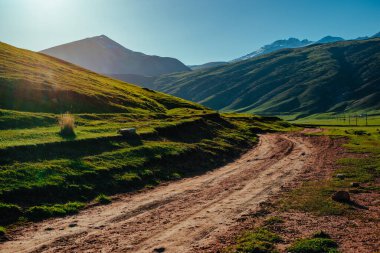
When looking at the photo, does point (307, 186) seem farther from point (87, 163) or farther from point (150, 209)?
point (87, 163)

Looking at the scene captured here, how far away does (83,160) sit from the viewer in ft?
95.5

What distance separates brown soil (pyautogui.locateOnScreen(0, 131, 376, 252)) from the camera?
1584 centimetres

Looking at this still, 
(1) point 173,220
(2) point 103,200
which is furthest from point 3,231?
(1) point 173,220

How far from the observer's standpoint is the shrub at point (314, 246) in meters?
14.9

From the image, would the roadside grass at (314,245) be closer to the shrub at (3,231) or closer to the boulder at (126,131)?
the shrub at (3,231)

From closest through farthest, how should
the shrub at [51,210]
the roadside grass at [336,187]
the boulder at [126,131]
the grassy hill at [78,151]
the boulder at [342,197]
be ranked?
the shrub at [51,210], the roadside grass at [336,187], the grassy hill at [78,151], the boulder at [342,197], the boulder at [126,131]

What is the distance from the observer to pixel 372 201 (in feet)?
75.3

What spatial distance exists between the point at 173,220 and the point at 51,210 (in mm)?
7090

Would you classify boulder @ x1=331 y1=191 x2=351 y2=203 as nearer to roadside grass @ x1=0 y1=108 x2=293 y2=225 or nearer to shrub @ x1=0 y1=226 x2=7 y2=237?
roadside grass @ x1=0 y1=108 x2=293 y2=225

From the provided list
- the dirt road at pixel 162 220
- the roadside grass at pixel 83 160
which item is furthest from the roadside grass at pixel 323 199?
the roadside grass at pixel 83 160

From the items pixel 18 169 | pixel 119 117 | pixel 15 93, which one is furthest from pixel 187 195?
pixel 15 93

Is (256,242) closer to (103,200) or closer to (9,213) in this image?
(103,200)

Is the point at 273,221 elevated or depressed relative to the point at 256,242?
depressed

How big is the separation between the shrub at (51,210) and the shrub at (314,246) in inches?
496
